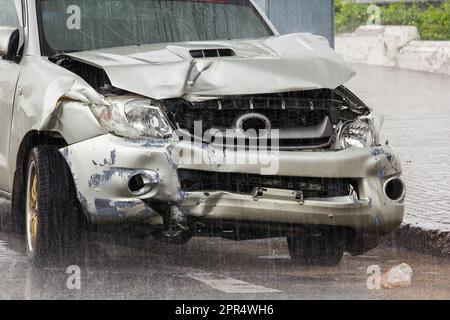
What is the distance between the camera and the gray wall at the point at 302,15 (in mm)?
14648

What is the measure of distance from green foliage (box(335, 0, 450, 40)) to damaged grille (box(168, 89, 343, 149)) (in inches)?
561

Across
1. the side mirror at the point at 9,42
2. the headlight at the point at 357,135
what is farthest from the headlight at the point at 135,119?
the side mirror at the point at 9,42

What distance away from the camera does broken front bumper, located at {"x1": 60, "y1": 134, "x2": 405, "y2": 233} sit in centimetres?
755

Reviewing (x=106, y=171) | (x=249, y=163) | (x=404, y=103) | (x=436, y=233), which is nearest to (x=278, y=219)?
(x=249, y=163)

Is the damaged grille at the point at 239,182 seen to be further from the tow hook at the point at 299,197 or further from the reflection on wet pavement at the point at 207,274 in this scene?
the reflection on wet pavement at the point at 207,274

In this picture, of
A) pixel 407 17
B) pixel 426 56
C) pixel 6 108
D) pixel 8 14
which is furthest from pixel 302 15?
pixel 407 17

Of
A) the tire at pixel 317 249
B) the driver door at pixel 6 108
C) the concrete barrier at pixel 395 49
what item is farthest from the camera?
the concrete barrier at pixel 395 49

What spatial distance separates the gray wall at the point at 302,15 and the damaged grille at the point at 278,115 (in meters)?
6.67

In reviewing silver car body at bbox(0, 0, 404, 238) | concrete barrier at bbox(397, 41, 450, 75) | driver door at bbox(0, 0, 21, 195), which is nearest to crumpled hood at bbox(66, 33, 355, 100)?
silver car body at bbox(0, 0, 404, 238)

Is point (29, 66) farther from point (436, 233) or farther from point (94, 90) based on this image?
point (436, 233)

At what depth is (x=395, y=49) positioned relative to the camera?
72.6ft

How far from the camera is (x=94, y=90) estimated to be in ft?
25.8

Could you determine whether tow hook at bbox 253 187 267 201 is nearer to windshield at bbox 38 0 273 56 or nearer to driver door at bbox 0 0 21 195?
windshield at bbox 38 0 273 56

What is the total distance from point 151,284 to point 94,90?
1.14m
